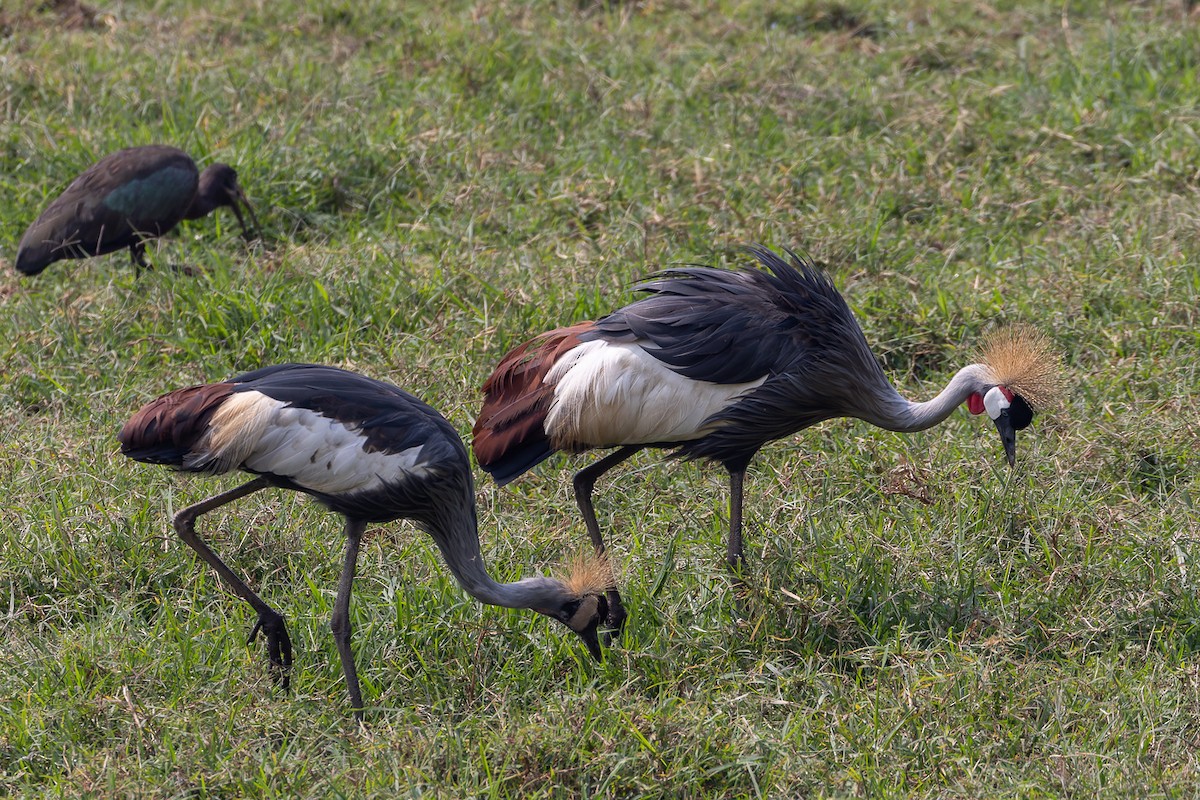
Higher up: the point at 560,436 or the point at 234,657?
the point at 560,436

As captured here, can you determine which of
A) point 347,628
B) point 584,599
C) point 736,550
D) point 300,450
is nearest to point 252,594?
point 347,628

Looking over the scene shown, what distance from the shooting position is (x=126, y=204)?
19.9 ft

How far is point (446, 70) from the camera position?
771cm

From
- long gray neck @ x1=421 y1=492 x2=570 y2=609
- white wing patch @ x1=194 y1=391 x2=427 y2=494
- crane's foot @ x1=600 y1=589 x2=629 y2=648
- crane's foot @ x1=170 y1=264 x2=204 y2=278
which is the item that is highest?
white wing patch @ x1=194 y1=391 x2=427 y2=494

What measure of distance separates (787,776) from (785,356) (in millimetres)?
1394

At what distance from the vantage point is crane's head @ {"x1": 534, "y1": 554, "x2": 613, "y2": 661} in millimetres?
3945

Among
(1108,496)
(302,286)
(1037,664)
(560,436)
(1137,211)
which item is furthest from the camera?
(1137,211)

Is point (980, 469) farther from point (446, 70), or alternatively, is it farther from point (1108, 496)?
point (446, 70)

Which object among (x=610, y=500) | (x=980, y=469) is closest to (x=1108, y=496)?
(x=980, y=469)

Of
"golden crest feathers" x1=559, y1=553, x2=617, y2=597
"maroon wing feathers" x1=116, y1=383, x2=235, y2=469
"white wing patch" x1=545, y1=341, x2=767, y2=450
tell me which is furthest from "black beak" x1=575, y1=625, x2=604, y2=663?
"maroon wing feathers" x1=116, y1=383, x2=235, y2=469

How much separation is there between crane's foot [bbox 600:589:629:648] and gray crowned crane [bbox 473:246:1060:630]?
0.31 metres

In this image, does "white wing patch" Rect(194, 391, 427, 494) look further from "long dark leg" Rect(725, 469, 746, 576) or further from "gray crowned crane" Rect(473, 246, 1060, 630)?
"long dark leg" Rect(725, 469, 746, 576)

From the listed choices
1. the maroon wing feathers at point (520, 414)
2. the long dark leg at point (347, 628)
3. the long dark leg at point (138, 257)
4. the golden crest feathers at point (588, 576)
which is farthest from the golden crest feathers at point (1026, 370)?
the long dark leg at point (138, 257)

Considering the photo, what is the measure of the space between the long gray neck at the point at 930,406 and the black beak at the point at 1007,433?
0.11 m
